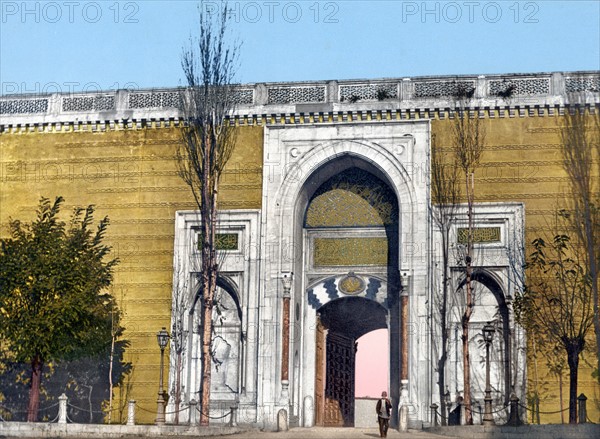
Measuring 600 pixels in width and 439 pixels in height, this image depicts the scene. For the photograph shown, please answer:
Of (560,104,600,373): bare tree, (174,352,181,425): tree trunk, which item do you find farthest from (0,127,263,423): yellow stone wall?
(560,104,600,373): bare tree

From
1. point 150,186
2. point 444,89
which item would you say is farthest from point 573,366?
point 150,186

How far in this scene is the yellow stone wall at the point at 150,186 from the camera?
30578 millimetres

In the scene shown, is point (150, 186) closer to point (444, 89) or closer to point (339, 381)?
point (339, 381)

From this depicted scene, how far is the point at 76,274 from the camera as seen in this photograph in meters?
30.1

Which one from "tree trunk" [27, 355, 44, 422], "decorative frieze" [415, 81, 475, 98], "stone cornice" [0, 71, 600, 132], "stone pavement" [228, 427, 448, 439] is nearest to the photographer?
"stone pavement" [228, 427, 448, 439]

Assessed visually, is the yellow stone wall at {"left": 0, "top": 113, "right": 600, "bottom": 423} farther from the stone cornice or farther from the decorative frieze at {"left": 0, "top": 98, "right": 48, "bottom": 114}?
the decorative frieze at {"left": 0, "top": 98, "right": 48, "bottom": 114}

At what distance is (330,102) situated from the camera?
32031mm

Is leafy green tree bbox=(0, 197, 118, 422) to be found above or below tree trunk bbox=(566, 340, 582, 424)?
above

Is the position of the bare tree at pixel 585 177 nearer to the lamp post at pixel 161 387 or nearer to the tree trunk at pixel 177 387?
the lamp post at pixel 161 387

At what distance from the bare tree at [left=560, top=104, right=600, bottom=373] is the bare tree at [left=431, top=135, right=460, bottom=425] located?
2.93 metres

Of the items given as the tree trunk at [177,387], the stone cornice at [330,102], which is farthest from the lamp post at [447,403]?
the stone cornice at [330,102]

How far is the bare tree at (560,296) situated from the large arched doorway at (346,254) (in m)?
3.78

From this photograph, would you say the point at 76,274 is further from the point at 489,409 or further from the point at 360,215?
the point at 489,409

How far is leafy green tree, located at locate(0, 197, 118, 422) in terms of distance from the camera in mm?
29422
